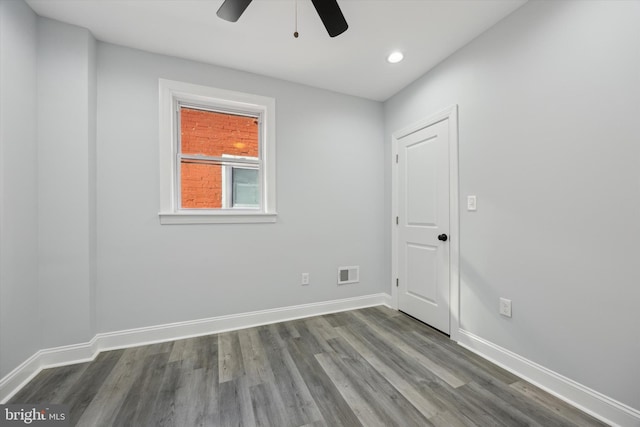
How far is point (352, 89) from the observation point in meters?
2.92

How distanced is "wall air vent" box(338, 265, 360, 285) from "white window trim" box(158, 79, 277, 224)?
106 centimetres

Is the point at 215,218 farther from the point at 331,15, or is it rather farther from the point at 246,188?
the point at 331,15

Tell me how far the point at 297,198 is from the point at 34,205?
2084 millimetres

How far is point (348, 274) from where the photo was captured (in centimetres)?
300

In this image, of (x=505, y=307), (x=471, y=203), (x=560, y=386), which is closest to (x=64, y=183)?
(x=471, y=203)

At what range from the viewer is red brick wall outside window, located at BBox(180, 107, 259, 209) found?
97.0 inches

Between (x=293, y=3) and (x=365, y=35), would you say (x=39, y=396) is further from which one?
(x=365, y=35)

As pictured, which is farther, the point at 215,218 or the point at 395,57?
the point at 215,218

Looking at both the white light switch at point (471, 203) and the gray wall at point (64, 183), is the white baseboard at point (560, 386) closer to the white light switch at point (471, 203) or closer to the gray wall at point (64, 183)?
the white light switch at point (471, 203)

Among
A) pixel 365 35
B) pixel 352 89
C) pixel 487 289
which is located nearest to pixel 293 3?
pixel 365 35

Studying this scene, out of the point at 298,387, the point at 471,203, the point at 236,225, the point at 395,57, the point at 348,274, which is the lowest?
the point at 298,387

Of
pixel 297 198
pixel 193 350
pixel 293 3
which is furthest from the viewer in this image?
pixel 297 198

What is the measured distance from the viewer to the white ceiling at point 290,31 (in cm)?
175

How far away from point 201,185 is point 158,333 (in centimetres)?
143
